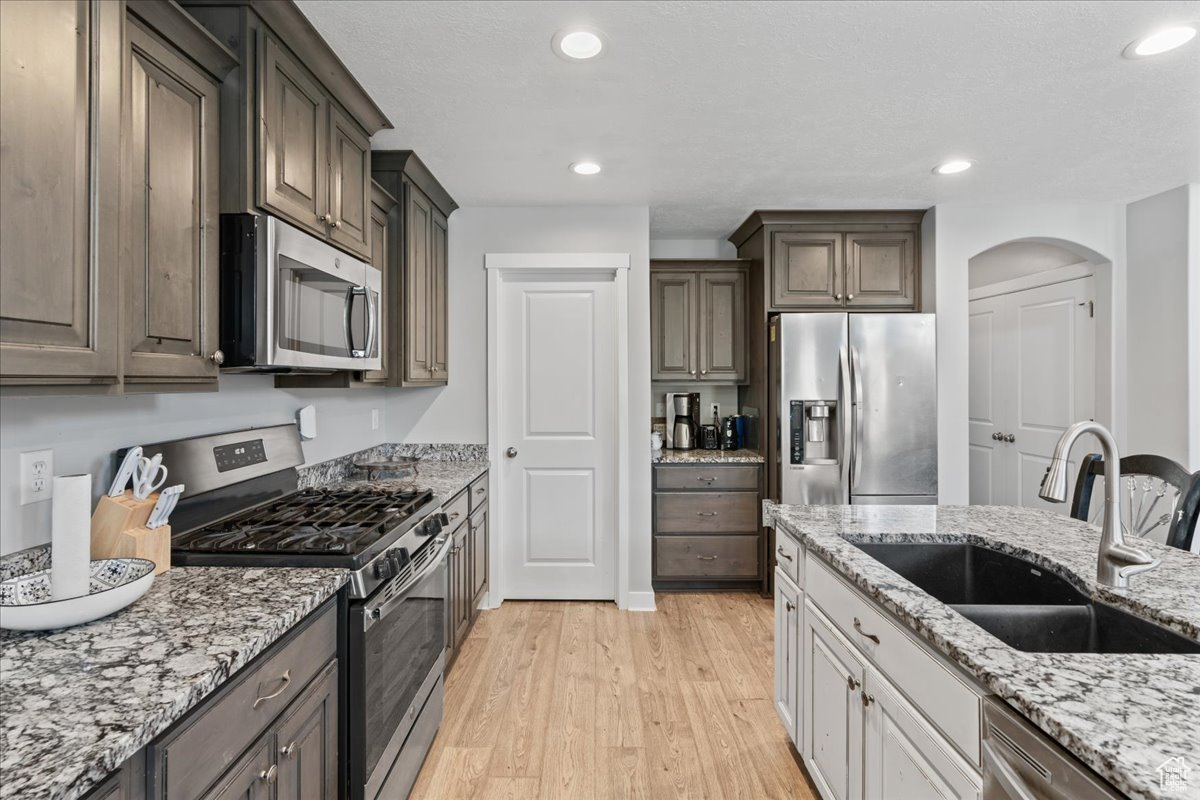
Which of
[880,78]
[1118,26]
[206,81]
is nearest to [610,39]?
[880,78]

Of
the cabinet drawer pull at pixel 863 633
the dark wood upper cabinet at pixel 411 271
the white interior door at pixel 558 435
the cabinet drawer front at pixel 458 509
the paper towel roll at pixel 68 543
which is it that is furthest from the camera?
the white interior door at pixel 558 435

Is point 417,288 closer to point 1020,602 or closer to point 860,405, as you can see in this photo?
point 860,405

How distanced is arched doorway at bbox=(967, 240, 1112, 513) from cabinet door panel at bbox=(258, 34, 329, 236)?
394 cm

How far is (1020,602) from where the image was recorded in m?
1.61

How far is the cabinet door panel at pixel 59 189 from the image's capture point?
3.06ft

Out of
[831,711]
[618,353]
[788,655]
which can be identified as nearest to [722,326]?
[618,353]

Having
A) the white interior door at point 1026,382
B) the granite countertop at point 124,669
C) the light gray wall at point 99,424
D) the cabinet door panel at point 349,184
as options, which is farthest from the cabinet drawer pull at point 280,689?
the white interior door at point 1026,382

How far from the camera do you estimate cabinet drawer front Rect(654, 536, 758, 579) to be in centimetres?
379

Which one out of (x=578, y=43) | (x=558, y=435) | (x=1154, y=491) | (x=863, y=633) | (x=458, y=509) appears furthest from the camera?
(x=558, y=435)

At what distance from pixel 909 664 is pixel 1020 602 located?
0.64 metres

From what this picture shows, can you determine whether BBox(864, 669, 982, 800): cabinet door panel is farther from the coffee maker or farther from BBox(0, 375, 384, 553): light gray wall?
the coffee maker

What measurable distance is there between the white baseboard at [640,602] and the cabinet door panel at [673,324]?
1468 mm

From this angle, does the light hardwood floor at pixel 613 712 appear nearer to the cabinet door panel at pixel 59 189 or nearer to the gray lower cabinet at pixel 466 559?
the gray lower cabinet at pixel 466 559

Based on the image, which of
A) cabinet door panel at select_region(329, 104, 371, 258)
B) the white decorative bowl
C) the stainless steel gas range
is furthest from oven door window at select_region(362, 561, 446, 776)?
cabinet door panel at select_region(329, 104, 371, 258)
